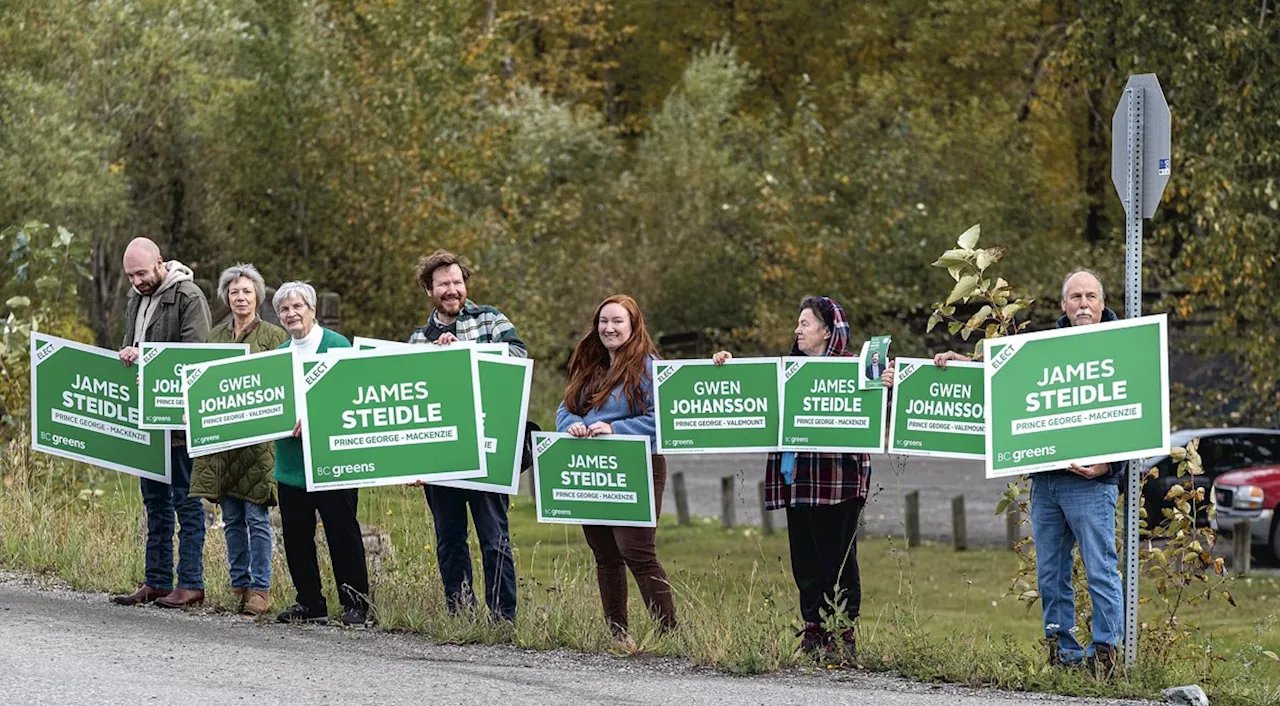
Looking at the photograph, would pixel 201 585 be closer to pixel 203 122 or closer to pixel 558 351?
pixel 203 122

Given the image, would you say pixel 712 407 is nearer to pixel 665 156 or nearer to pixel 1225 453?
pixel 1225 453

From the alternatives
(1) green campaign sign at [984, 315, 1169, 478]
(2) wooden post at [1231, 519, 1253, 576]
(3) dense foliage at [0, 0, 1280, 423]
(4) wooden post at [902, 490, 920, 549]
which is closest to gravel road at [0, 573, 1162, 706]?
(1) green campaign sign at [984, 315, 1169, 478]

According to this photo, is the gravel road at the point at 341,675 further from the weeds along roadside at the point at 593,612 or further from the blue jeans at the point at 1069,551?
the blue jeans at the point at 1069,551

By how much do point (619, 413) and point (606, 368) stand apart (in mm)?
253

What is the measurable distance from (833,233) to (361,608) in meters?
28.4

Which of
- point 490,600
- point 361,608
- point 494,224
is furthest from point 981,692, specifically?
point 494,224

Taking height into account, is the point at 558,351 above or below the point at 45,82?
below

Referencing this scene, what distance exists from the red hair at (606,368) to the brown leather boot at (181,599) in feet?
8.55

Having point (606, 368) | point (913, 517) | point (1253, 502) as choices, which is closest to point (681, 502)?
point (913, 517)

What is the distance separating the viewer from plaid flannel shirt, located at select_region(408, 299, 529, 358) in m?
10.6

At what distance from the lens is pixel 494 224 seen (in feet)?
107

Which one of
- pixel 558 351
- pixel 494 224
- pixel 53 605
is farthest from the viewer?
pixel 558 351

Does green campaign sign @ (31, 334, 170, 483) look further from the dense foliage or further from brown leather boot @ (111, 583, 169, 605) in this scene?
the dense foliage

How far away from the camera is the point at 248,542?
11.2m
